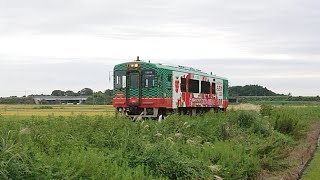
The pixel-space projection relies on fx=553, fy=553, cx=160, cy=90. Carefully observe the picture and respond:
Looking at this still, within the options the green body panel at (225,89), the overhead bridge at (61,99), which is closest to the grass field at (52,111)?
the green body panel at (225,89)

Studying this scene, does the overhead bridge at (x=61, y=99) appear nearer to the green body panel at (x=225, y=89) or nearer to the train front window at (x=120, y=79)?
the green body panel at (x=225, y=89)

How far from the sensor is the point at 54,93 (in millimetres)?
98062

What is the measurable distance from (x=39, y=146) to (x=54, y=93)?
90154 millimetres

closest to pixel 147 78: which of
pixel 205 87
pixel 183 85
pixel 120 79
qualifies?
pixel 120 79

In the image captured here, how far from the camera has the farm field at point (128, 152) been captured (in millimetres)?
7797

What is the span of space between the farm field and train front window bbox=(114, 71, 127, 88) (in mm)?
9308

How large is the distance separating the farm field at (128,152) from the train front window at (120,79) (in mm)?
9308

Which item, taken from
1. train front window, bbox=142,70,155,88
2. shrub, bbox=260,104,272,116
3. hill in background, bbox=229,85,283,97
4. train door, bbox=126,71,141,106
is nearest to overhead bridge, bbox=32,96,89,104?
hill in background, bbox=229,85,283,97

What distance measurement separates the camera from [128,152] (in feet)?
34.6

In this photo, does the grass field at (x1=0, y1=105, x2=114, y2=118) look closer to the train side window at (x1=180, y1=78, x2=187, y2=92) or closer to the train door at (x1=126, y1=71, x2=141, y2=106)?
the train door at (x1=126, y1=71, x2=141, y2=106)

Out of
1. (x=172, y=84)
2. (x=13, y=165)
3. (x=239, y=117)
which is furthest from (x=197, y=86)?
(x=13, y=165)

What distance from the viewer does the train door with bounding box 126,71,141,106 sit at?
2633 cm

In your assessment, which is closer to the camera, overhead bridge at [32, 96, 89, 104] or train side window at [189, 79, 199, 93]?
train side window at [189, 79, 199, 93]

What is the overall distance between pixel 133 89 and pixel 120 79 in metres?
0.95
